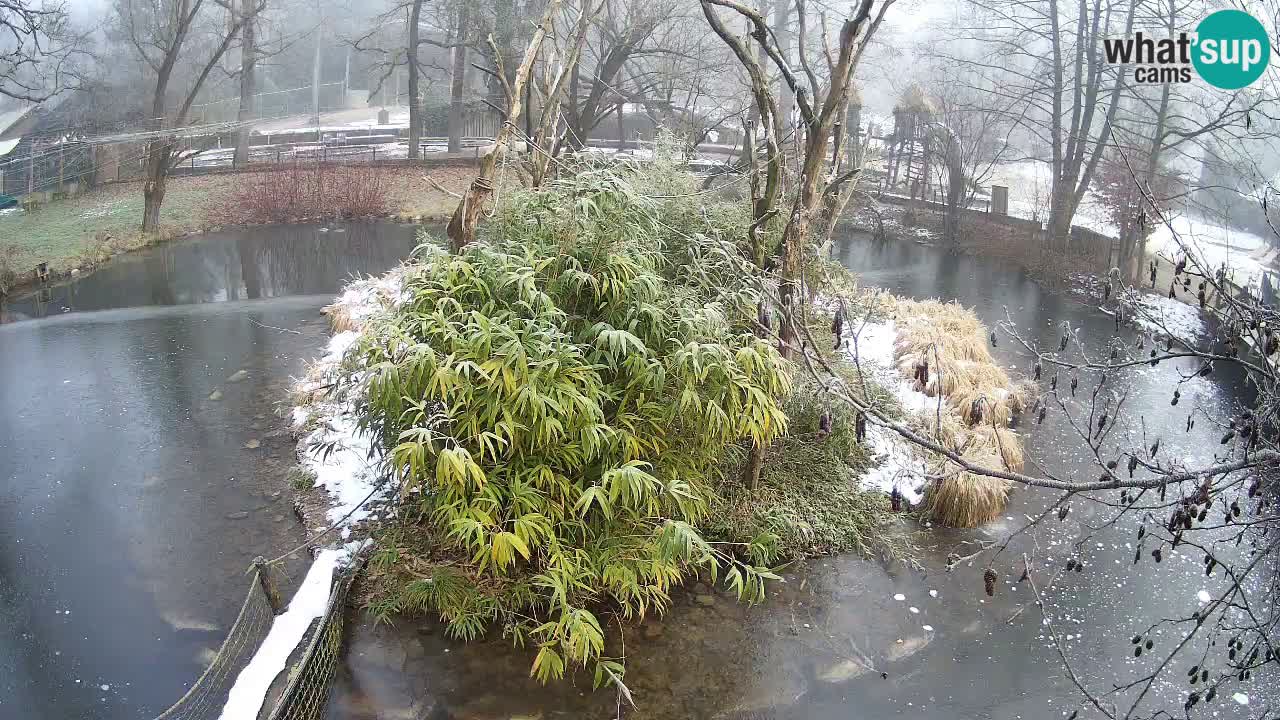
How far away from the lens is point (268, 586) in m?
5.41

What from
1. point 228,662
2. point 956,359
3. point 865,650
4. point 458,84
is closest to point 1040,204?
point 956,359

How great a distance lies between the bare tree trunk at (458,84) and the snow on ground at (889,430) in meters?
12.6

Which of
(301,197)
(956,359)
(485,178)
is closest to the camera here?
(485,178)

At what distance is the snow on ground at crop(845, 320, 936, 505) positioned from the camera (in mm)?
7117

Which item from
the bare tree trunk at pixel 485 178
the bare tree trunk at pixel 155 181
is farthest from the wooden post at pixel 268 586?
the bare tree trunk at pixel 155 181

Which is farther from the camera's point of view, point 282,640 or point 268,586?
point 268,586

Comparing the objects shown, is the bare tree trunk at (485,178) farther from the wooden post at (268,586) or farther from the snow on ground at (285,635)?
the wooden post at (268,586)

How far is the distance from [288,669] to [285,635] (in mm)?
315

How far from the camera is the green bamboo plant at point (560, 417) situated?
4.88 meters

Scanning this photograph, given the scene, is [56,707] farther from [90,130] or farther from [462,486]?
[90,130]

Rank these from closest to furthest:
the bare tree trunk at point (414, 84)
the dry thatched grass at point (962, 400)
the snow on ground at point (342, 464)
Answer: the snow on ground at point (342, 464) < the dry thatched grass at point (962, 400) < the bare tree trunk at point (414, 84)

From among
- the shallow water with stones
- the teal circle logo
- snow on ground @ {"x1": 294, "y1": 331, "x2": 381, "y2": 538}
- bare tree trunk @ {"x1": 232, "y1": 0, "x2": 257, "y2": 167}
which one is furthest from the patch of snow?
bare tree trunk @ {"x1": 232, "y1": 0, "x2": 257, "y2": 167}

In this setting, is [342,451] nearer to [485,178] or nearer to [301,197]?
[485,178]

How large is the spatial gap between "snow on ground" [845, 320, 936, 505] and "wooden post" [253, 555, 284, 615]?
3.77m
